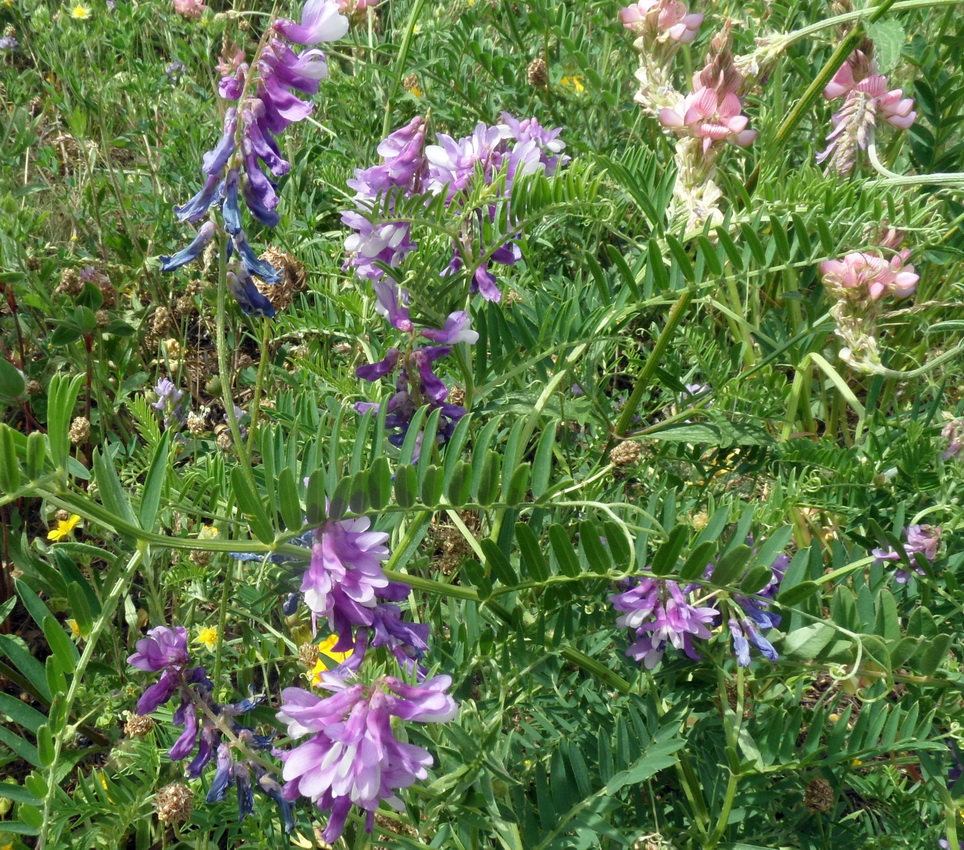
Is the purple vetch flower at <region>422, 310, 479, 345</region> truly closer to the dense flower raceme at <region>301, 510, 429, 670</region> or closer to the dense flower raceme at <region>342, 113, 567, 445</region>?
the dense flower raceme at <region>342, 113, 567, 445</region>

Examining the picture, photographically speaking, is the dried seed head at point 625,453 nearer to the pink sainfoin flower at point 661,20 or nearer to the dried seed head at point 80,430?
the pink sainfoin flower at point 661,20

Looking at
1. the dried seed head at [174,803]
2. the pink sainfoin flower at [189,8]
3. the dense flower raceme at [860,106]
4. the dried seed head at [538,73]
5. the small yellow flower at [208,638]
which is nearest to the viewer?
the dried seed head at [174,803]

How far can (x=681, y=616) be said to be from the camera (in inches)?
42.1

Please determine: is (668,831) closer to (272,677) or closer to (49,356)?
(272,677)

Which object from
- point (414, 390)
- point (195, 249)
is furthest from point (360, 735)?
point (195, 249)

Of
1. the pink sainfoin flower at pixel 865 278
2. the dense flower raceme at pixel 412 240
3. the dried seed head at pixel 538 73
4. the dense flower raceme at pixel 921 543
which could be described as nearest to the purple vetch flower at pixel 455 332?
the dense flower raceme at pixel 412 240

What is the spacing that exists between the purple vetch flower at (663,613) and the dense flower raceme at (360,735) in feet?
0.88

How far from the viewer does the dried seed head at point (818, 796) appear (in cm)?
115

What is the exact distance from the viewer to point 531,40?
2.54m

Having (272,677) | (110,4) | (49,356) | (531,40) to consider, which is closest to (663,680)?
(272,677)

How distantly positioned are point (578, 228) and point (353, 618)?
1.23m

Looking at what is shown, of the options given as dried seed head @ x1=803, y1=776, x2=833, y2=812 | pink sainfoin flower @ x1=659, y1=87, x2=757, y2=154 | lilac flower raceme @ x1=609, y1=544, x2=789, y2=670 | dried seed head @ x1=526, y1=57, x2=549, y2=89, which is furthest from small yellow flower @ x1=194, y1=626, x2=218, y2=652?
dried seed head @ x1=526, y1=57, x2=549, y2=89

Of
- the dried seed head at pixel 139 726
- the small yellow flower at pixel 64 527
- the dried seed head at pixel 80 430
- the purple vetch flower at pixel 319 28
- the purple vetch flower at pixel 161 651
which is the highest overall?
the purple vetch flower at pixel 319 28

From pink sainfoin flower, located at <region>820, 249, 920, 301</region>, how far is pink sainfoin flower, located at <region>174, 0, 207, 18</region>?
1.86 m
